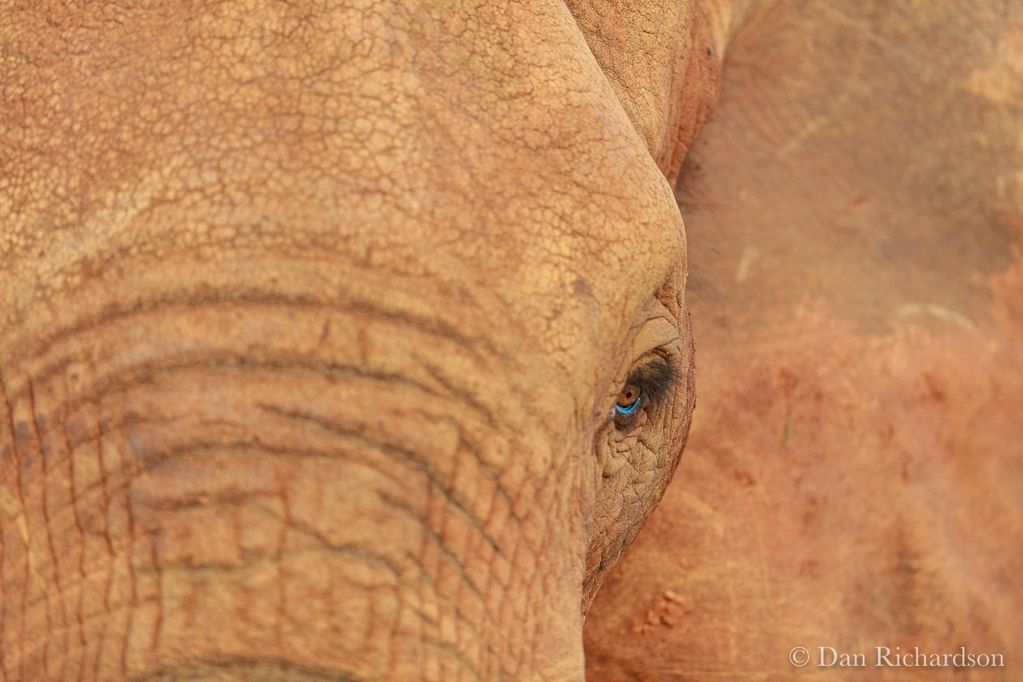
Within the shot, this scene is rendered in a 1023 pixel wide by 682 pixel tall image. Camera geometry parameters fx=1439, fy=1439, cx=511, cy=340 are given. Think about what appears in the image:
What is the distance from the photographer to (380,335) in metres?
1.12

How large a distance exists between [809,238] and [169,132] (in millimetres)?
1268

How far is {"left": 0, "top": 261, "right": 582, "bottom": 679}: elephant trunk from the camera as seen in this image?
1096 mm

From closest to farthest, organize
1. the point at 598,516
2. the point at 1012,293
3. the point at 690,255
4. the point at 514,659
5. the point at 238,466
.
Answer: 1. the point at 238,466
2. the point at 514,659
3. the point at 598,516
4. the point at 690,255
5. the point at 1012,293

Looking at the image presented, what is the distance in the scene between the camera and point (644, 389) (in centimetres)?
147

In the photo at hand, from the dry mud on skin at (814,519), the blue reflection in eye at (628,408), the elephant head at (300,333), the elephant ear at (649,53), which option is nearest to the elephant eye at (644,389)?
the blue reflection in eye at (628,408)

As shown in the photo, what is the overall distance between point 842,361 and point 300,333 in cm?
127

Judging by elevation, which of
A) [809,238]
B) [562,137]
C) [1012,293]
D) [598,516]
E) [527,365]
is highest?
[562,137]

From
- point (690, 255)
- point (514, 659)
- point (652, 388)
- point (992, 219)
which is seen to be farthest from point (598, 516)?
point (992, 219)

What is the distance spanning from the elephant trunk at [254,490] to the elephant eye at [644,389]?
10.1 inches

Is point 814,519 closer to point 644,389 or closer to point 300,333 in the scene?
point 644,389

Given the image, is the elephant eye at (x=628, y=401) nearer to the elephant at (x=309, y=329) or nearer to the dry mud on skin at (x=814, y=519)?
the elephant at (x=309, y=329)

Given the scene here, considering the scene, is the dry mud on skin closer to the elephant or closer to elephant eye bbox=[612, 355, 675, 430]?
elephant eye bbox=[612, 355, 675, 430]

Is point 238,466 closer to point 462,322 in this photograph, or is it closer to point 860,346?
point 462,322

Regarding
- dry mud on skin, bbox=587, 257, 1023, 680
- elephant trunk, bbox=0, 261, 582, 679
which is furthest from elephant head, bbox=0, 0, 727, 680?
dry mud on skin, bbox=587, 257, 1023, 680
